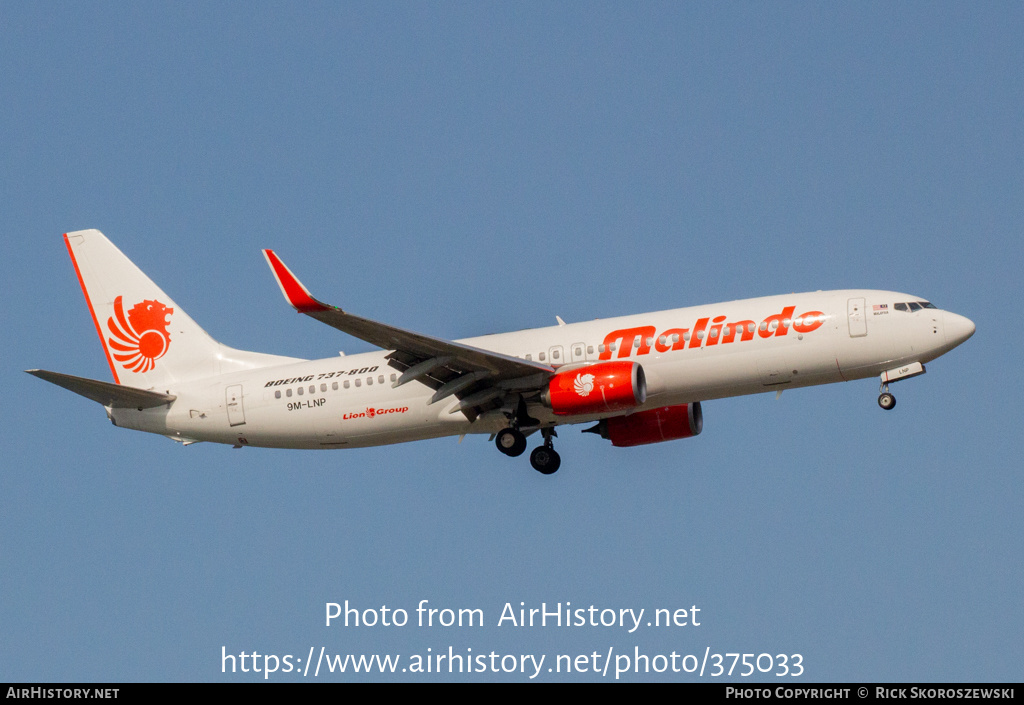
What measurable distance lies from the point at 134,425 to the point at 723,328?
19531 mm

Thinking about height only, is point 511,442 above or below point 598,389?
below

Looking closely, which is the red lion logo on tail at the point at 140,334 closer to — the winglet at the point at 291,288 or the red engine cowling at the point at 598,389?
the winglet at the point at 291,288

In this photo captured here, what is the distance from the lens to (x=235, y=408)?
41781 millimetres

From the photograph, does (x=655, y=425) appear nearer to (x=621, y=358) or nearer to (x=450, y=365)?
(x=621, y=358)

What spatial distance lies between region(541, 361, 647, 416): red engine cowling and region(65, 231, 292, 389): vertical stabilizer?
10.8 m

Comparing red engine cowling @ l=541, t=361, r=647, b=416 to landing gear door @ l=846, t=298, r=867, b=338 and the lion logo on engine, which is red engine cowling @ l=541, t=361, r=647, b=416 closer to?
the lion logo on engine

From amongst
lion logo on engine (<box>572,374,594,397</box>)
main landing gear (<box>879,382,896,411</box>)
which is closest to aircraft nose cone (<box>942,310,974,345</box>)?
main landing gear (<box>879,382,896,411</box>)

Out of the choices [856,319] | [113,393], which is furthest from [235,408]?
[856,319]

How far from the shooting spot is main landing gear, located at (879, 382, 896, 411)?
3709cm

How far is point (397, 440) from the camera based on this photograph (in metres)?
40.9

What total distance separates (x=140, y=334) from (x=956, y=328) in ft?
87.9

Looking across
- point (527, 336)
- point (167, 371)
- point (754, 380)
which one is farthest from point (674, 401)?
point (167, 371)

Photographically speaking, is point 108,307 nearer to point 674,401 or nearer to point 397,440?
point 397,440
